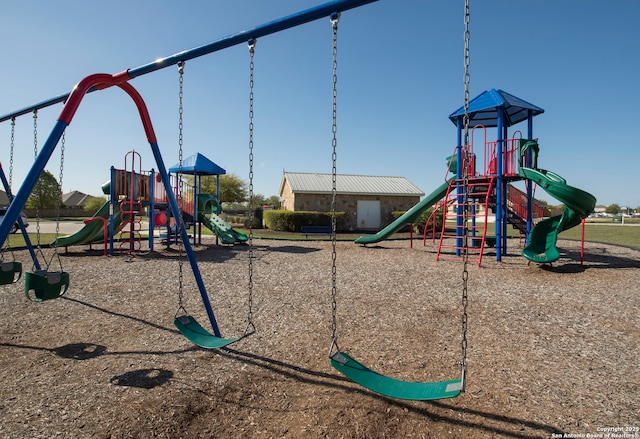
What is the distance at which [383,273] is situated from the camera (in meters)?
8.25

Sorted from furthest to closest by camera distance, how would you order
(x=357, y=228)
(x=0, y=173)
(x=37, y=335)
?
1. (x=357, y=228)
2. (x=0, y=173)
3. (x=37, y=335)

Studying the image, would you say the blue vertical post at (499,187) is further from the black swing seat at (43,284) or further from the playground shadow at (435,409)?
the black swing seat at (43,284)

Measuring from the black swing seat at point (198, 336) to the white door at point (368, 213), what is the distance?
20173 millimetres

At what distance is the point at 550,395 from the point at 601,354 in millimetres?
1357

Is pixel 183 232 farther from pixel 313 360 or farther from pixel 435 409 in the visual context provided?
pixel 435 409

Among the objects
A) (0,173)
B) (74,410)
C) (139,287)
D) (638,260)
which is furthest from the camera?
(638,260)

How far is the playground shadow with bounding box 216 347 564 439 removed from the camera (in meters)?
2.46

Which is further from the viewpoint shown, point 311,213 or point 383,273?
point 311,213

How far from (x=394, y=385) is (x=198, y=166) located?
40.4ft

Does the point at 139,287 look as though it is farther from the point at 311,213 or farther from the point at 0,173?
the point at 311,213

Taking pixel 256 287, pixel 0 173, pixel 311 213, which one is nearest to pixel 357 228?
pixel 311 213

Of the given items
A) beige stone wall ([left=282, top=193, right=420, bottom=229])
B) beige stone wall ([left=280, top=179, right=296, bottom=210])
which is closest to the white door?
beige stone wall ([left=282, top=193, right=420, bottom=229])

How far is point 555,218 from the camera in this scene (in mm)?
8875

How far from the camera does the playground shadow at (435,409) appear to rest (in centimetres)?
246
